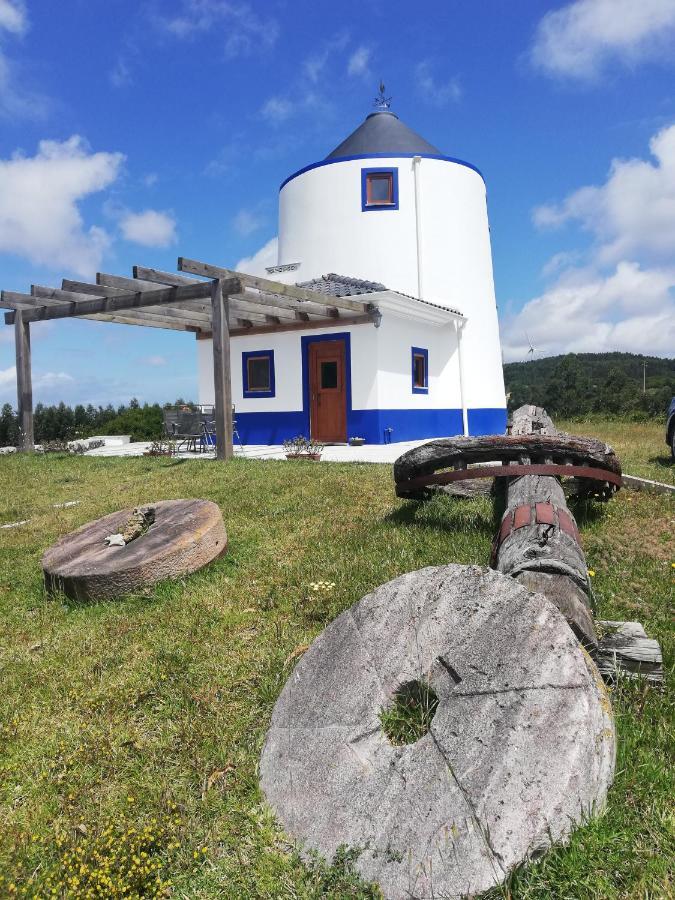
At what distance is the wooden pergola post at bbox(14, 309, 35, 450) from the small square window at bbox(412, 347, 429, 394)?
9.14 m

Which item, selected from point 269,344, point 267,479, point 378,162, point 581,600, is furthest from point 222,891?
point 378,162

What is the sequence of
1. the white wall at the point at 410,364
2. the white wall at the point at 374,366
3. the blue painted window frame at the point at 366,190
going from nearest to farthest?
the white wall at the point at 374,366 < the white wall at the point at 410,364 < the blue painted window frame at the point at 366,190

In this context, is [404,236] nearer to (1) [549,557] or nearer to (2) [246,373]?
(2) [246,373]

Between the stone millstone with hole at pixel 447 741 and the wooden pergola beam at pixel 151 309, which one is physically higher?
the wooden pergola beam at pixel 151 309

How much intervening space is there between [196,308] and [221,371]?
3.49m

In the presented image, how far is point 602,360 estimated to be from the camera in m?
55.8

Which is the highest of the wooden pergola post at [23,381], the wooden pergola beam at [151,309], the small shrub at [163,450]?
the wooden pergola beam at [151,309]

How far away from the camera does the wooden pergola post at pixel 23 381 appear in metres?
15.0

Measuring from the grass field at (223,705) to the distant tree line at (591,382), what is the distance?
86.4 feet

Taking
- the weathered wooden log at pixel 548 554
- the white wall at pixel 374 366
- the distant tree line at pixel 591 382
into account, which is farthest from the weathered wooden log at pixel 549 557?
the distant tree line at pixel 591 382

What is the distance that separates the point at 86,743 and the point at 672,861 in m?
2.49

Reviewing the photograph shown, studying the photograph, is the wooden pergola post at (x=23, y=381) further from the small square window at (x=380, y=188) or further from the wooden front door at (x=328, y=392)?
the small square window at (x=380, y=188)

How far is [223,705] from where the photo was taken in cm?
327

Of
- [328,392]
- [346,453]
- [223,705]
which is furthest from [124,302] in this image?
[223,705]
